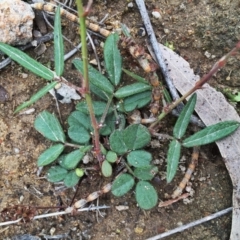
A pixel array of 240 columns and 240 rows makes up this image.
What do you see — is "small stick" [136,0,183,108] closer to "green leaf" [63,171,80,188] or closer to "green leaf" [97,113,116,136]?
"green leaf" [97,113,116,136]

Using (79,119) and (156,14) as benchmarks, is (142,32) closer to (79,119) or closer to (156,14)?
(156,14)

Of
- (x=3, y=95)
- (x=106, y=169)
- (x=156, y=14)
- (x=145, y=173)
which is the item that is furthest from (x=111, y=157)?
(x=156, y=14)

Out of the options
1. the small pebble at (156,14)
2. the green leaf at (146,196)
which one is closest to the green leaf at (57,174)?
the green leaf at (146,196)

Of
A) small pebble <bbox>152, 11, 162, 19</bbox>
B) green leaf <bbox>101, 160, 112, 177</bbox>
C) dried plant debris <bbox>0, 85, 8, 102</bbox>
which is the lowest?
green leaf <bbox>101, 160, 112, 177</bbox>

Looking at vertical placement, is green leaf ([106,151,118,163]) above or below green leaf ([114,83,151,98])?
below

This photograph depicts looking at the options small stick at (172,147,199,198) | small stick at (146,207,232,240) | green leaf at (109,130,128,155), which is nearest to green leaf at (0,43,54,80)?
green leaf at (109,130,128,155)

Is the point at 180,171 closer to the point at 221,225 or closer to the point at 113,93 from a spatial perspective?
the point at 221,225
